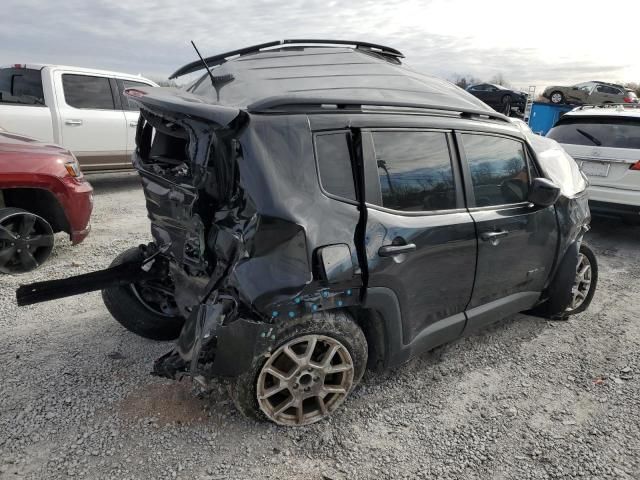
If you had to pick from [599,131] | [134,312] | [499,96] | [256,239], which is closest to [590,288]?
[599,131]

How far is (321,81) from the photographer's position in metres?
2.69

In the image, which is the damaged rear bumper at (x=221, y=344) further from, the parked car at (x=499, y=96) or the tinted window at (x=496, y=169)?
the parked car at (x=499, y=96)

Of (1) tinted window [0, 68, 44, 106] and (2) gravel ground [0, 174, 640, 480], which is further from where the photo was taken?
(1) tinted window [0, 68, 44, 106]

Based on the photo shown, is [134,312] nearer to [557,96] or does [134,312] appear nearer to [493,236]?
[493,236]

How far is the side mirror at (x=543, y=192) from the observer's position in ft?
10.2

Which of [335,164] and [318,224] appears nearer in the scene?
[318,224]

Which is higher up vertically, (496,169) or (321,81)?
(321,81)

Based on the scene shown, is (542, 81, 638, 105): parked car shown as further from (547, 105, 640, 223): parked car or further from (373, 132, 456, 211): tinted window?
(373, 132, 456, 211): tinted window

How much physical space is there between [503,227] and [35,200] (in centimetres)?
420

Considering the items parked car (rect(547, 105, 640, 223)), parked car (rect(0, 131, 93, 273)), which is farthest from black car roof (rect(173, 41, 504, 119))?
parked car (rect(547, 105, 640, 223))

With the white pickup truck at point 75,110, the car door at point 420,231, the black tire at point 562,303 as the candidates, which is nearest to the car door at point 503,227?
the car door at point 420,231

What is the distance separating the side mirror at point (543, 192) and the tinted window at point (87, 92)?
6714 millimetres

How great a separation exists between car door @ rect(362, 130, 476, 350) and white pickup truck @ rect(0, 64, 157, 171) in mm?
5880

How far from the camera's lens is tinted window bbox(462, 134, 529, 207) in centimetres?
297
